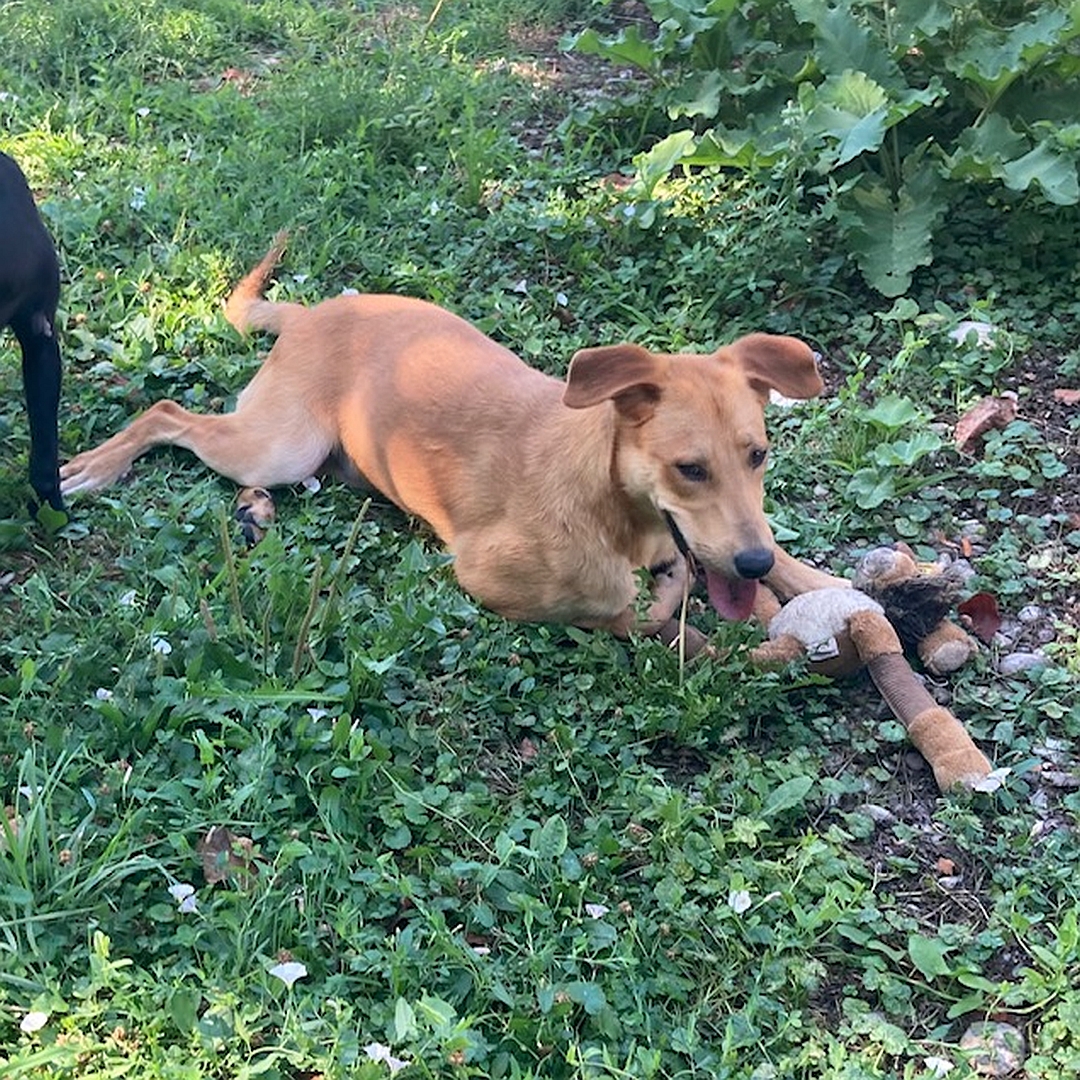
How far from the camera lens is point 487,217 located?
5969 mm

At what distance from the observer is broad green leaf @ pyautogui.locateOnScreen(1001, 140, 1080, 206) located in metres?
5.04

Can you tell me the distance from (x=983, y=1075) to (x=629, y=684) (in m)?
1.33

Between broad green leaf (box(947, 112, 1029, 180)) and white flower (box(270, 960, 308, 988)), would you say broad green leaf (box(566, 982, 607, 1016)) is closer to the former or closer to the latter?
white flower (box(270, 960, 308, 988))

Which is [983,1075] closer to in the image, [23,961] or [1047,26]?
[23,961]

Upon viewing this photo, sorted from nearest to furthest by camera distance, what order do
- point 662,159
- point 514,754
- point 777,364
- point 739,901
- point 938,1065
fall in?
point 938,1065 < point 739,901 < point 514,754 < point 777,364 < point 662,159

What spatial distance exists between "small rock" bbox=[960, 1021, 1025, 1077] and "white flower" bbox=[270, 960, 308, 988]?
1.39 metres

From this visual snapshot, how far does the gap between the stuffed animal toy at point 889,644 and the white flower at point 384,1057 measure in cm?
147

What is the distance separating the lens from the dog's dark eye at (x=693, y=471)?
3494mm

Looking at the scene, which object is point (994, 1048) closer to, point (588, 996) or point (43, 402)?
point (588, 996)

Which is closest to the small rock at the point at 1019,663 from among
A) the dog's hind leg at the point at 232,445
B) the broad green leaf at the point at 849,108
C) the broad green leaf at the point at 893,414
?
the broad green leaf at the point at 893,414

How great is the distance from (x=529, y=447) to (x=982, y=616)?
144 centimetres

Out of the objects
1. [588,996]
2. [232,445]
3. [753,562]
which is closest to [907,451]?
[753,562]

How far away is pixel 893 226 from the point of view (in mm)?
5418

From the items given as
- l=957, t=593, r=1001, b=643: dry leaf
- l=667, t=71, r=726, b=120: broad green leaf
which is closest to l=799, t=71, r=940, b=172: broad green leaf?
l=667, t=71, r=726, b=120: broad green leaf
